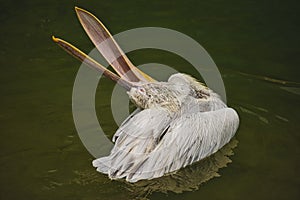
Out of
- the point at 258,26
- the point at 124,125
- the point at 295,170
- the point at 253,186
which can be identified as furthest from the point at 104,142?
the point at 258,26

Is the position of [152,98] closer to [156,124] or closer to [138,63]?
[156,124]

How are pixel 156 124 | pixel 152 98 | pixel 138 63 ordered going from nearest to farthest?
pixel 156 124 → pixel 152 98 → pixel 138 63

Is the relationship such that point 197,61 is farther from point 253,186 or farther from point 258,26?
point 253,186

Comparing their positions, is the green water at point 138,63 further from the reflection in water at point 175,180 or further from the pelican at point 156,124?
the pelican at point 156,124

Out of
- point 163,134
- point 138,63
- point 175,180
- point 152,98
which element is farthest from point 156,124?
point 138,63

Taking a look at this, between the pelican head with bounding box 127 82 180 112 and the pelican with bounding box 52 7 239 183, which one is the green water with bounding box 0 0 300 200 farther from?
the pelican head with bounding box 127 82 180 112

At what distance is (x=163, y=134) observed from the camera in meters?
2.95

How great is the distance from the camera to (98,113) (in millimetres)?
3701

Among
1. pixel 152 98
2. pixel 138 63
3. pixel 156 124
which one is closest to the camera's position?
pixel 156 124

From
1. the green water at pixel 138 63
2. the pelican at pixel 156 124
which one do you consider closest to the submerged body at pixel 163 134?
the pelican at pixel 156 124

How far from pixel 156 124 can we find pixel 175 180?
335 millimetres

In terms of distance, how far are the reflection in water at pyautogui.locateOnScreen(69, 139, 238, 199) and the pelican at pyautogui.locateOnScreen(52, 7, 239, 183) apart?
0.12ft

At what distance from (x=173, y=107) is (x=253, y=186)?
644 mm

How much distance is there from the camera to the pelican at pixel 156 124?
287 centimetres
